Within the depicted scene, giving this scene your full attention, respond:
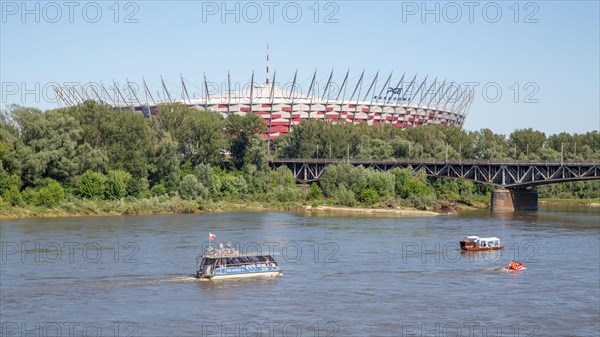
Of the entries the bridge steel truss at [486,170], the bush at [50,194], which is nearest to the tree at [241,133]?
the bridge steel truss at [486,170]

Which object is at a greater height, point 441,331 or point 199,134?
point 199,134

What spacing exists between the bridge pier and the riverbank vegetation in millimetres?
7840

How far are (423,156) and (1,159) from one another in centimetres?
8291

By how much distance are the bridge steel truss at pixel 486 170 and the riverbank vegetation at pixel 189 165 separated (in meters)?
4.56

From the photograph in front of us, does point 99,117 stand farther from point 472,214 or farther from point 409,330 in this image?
point 409,330

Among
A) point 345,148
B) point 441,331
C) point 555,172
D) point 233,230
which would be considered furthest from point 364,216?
point 441,331

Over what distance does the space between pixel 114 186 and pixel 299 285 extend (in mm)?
58690

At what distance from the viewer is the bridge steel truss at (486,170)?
12975 cm

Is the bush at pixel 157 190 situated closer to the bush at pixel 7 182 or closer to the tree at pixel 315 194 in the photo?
the bush at pixel 7 182

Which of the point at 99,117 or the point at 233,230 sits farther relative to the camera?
the point at 99,117

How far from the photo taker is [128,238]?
74.8 metres

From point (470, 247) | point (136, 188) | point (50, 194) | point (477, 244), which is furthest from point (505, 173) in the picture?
point (50, 194)

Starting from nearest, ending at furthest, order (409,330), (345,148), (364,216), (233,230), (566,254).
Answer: (409,330) < (566,254) < (233,230) < (364,216) < (345,148)

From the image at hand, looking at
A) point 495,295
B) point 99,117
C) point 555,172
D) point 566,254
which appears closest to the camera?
point 495,295
